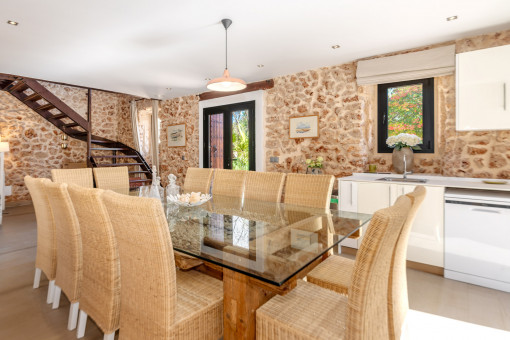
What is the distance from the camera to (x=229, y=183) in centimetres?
296

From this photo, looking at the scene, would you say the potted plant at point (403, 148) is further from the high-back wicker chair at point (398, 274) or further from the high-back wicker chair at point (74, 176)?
the high-back wicker chair at point (74, 176)

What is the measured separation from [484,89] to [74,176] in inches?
172

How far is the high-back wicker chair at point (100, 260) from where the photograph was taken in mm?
1386

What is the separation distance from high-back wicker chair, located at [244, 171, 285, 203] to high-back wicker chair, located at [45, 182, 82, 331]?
4.91ft

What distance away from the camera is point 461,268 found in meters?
2.44

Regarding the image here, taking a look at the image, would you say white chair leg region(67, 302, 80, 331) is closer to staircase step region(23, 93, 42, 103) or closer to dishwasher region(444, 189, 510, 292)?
dishwasher region(444, 189, 510, 292)

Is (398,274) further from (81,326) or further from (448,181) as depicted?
(448,181)

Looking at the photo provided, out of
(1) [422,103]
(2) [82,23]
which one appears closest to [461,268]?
(1) [422,103]

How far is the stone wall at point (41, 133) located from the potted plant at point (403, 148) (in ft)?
20.8

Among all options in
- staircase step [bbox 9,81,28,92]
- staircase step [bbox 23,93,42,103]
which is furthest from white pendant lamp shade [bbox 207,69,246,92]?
staircase step [bbox 23,93,42,103]

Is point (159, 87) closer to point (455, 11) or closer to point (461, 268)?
point (455, 11)

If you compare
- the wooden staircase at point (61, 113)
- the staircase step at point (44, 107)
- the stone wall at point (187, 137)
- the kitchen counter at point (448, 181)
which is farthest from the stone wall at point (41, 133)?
the kitchen counter at point (448, 181)

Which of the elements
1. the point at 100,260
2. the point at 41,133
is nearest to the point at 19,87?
the point at 41,133

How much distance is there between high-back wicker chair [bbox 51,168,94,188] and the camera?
300 cm
